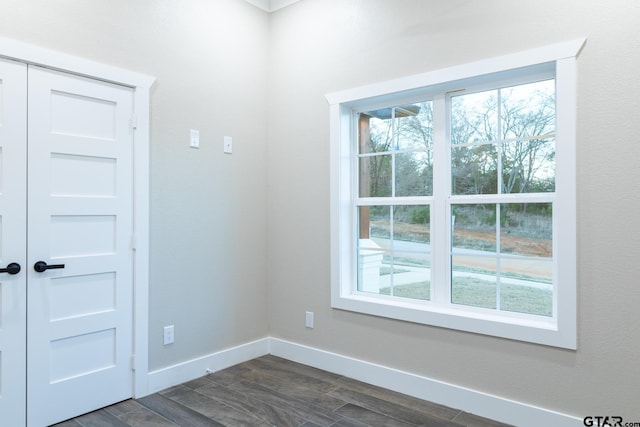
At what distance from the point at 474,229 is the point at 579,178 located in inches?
26.6

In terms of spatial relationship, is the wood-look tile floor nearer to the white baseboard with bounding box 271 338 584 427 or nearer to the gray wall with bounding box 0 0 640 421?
the white baseboard with bounding box 271 338 584 427

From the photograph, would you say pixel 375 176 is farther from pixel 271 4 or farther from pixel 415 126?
pixel 271 4

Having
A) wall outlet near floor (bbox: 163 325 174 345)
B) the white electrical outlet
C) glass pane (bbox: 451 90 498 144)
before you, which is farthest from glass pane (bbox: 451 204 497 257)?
wall outlet near floor (bbox: 163 325 174 345)

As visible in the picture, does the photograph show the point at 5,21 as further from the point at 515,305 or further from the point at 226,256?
the point at 515,305

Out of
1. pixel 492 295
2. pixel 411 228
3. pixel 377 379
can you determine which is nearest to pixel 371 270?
pixel 411 228

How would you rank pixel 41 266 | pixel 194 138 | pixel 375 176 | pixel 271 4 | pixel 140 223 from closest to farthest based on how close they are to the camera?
pixel 41 266
pixel 140 223
pixel 194 138
pixel 375 176
pixel 271 4

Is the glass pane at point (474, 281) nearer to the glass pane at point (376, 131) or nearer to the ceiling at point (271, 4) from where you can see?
the glass pane at point (376, 131)

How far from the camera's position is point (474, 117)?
2771 mm

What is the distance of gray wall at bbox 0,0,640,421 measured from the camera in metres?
2.21

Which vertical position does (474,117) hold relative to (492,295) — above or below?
above

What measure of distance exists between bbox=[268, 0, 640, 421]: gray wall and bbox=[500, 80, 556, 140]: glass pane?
8.7 inches

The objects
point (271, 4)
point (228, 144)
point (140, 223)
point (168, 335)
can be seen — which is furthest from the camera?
point (271, 4)

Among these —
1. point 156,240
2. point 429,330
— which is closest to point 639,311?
point 429,330

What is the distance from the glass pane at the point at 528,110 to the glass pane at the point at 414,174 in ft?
1.76
